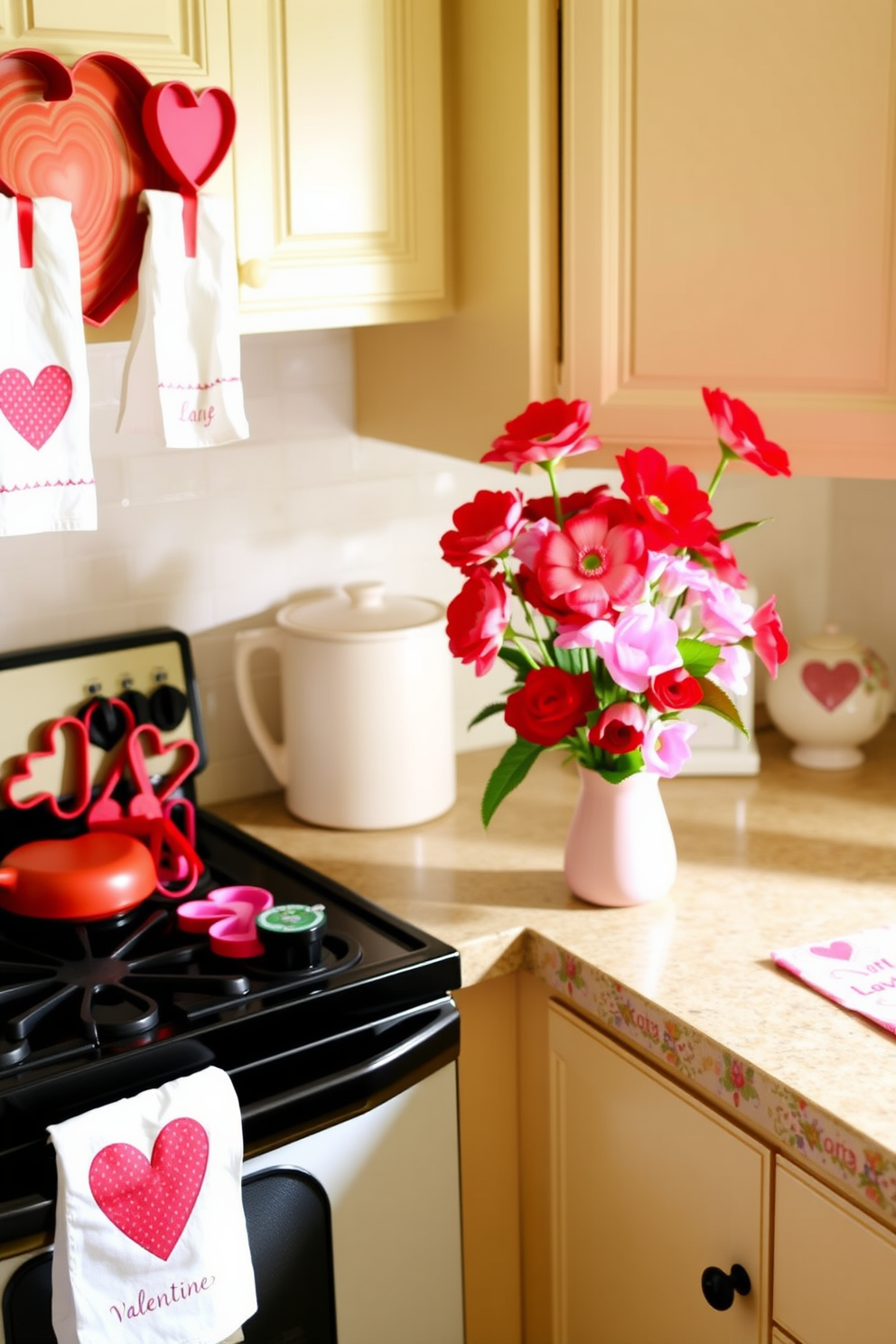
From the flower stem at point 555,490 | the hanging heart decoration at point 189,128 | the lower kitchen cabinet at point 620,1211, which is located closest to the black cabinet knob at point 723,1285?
the lower kitchen cabinet at point 620,1211

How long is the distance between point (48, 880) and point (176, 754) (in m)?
0.32

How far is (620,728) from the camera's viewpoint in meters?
1.46

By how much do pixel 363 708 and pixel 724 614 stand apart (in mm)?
489

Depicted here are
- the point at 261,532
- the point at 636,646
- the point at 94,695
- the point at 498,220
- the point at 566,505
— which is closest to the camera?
the point at 636,646

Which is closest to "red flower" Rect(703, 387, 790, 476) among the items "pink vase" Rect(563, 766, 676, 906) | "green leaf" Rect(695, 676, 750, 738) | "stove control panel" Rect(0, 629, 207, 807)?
"green leaf" Rect(695, 676, 750, 738)

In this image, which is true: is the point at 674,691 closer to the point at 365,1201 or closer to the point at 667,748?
the point at 667,748

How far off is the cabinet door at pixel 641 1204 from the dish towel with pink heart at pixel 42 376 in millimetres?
707

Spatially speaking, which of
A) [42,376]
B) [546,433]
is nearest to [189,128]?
[42,376]

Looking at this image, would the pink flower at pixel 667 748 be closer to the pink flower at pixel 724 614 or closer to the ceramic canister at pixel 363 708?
the pink flower at pixel 724 614

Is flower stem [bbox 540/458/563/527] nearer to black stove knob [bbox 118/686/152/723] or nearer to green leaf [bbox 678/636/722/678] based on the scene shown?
green leaf [bbox 678/636/722/678]

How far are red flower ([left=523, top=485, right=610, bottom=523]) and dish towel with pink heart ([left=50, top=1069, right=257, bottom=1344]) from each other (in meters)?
0.64

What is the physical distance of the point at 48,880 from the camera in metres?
1.48

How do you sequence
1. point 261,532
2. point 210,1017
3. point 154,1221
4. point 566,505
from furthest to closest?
point 261,532
point 566,505
point 210,1017
point 154,1221

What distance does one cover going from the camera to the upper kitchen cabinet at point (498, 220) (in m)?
1.56
